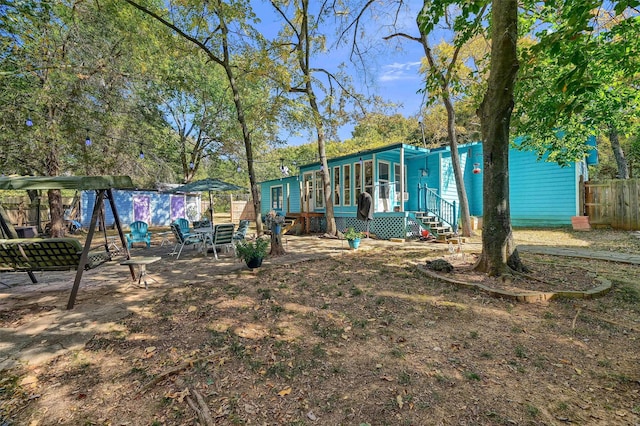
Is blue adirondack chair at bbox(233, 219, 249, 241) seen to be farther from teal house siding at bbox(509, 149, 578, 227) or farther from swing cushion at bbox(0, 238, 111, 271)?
teal house siding at bbox(509, 149, 578, 227)

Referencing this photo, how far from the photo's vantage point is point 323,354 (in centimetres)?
262

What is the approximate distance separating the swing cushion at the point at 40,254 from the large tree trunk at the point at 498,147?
244 inches

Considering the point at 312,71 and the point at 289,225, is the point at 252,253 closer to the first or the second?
the point at 289,225

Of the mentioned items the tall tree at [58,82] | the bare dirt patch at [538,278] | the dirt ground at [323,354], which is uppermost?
the tall tree at [58,82]

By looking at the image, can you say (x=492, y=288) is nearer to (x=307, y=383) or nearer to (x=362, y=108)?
(x=307, y=383)

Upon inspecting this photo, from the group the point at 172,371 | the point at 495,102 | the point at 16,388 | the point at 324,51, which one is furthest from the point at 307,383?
the point at 324,51

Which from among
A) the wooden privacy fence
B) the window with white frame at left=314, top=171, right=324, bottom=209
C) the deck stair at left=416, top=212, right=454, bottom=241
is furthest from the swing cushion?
the wooden privacy fence

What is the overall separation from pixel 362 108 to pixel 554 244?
8.48m

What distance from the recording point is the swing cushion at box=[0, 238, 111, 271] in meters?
3.85

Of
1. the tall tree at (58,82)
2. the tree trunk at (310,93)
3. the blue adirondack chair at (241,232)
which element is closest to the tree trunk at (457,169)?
the tree trunk at (310,93)

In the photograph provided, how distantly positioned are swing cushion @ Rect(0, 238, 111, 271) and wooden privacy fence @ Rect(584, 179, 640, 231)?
51.8ft

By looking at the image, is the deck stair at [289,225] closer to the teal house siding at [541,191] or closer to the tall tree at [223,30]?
the tall tree at [223,30]

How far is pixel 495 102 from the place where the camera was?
14.8 feet

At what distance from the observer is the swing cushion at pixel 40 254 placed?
385 centimetres
